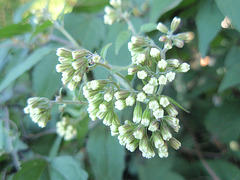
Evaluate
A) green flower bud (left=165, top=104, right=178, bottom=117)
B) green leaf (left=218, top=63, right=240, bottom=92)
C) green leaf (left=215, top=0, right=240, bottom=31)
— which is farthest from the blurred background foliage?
green flower bud (left=165, top=104, right=178, bottom=117)

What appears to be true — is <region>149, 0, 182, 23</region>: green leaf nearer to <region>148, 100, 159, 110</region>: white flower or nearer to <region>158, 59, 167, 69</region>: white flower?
<region>158, 59, 167, 69</region>: white flower

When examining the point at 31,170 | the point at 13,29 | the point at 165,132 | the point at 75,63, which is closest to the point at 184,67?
the point at 165,132

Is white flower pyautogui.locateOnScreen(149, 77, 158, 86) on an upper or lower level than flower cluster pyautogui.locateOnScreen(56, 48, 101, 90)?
lower

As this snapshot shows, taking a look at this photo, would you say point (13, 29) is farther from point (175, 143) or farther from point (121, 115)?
point (175, 143)

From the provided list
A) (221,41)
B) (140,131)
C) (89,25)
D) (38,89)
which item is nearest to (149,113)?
(140,131)

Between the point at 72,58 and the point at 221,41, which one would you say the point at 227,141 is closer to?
the point at 221,41
